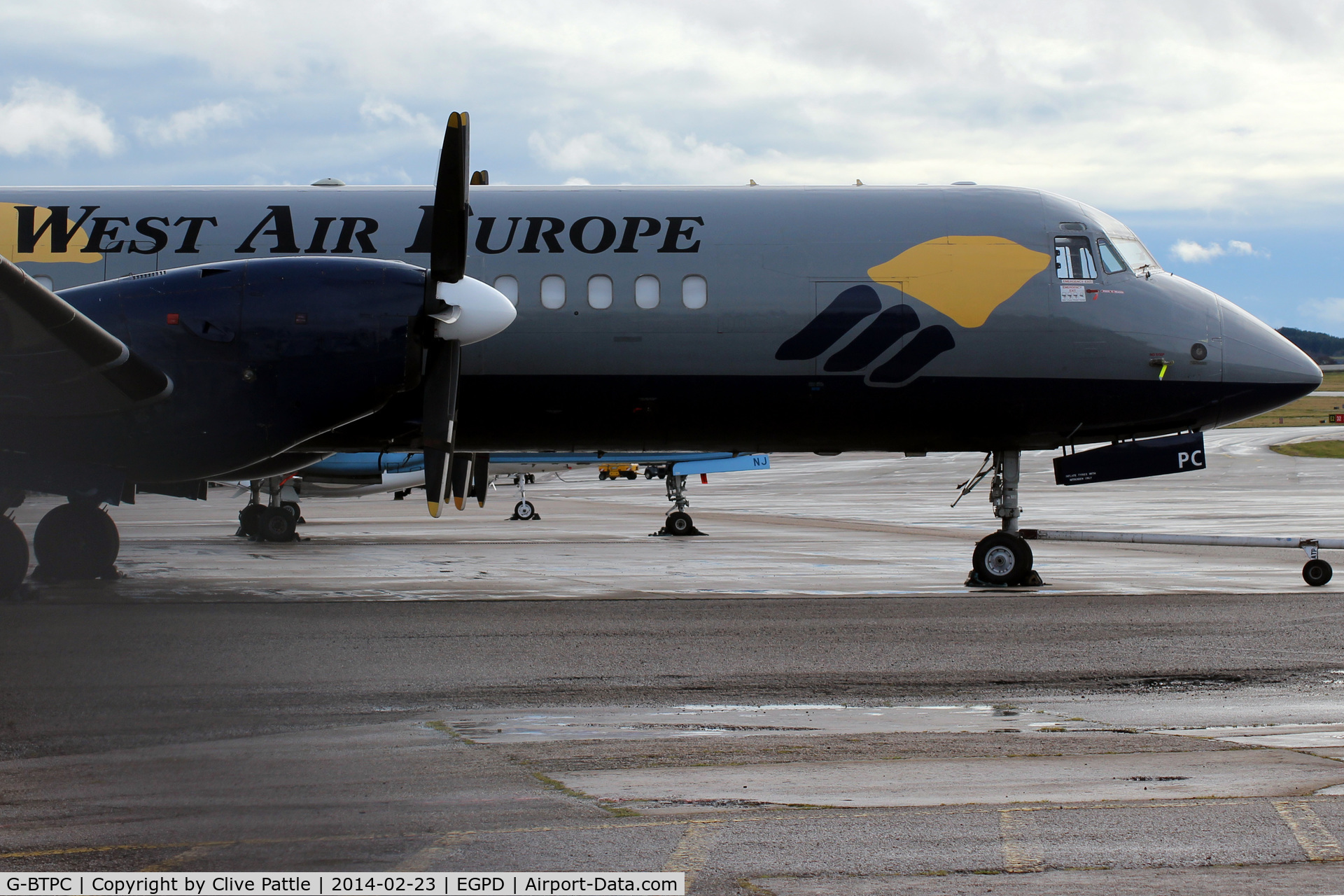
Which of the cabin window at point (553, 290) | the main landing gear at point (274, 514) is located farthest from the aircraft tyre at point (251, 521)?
the cabin window at point (553, 290)

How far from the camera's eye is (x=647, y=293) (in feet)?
52.3

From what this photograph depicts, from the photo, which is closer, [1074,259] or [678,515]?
[1074,259]

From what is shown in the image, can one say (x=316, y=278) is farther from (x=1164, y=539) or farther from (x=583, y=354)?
(x=1164, y=539)

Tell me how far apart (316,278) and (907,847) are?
981cm

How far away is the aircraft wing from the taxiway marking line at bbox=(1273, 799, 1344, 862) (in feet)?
33.8

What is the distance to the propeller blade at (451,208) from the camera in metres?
12.8

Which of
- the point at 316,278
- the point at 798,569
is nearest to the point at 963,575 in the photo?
the point at 798,569

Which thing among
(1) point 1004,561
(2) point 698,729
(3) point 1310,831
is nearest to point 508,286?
(1) point 1004,561

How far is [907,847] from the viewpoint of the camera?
5.09 meters

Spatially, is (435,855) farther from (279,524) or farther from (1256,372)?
(279,524)

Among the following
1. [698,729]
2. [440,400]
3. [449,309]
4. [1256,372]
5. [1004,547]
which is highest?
[449,309]

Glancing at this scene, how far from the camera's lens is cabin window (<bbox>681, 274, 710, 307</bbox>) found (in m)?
15.9

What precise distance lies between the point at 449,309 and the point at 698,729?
22.7 ft

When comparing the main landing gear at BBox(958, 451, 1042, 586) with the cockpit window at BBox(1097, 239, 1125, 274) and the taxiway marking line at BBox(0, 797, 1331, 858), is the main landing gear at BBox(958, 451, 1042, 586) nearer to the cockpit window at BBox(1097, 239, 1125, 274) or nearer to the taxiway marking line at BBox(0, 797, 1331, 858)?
the cockpit window at BBox(1097, 239, 1125, 274)
